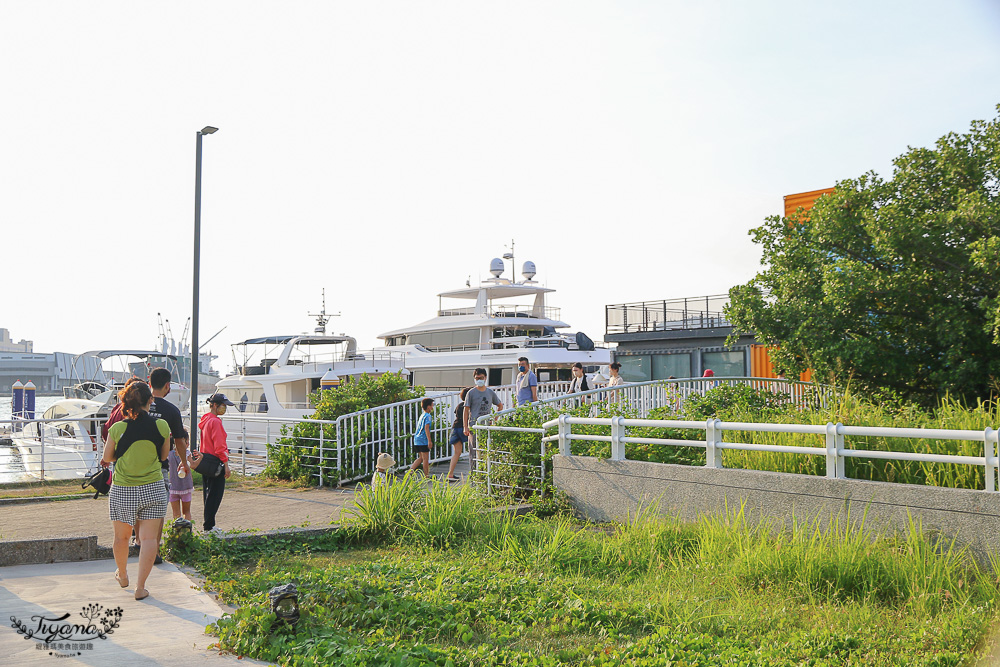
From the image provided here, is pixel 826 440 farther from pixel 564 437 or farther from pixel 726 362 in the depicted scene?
pixel 726 362

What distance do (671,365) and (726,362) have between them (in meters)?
1.97

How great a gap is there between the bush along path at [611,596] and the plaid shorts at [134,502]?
31.1 inches

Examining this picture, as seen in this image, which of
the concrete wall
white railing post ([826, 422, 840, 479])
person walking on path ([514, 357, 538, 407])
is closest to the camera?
the concrete wall

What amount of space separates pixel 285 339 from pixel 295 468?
17.2 m

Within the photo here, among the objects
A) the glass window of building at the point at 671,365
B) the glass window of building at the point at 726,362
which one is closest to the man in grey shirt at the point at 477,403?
the glass window of building at the point at 726,362

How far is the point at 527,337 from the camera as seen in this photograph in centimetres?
2997

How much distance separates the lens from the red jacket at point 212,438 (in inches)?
Result: 356

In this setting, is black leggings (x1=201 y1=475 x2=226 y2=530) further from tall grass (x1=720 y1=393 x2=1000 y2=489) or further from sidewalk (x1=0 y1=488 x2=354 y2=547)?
tall grass (x1=720 y1=393 x2=1000 y2=489)

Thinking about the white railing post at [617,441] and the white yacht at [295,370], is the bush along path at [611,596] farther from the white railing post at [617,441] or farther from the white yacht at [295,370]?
the white yacht at [295,370]

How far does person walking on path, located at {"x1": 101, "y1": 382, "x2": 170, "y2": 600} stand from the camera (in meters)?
6.70

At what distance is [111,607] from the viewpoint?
6.14 m

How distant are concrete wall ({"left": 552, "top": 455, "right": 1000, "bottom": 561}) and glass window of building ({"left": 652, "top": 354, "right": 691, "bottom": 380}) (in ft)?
50.1

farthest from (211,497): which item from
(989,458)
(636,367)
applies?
(636,367)
